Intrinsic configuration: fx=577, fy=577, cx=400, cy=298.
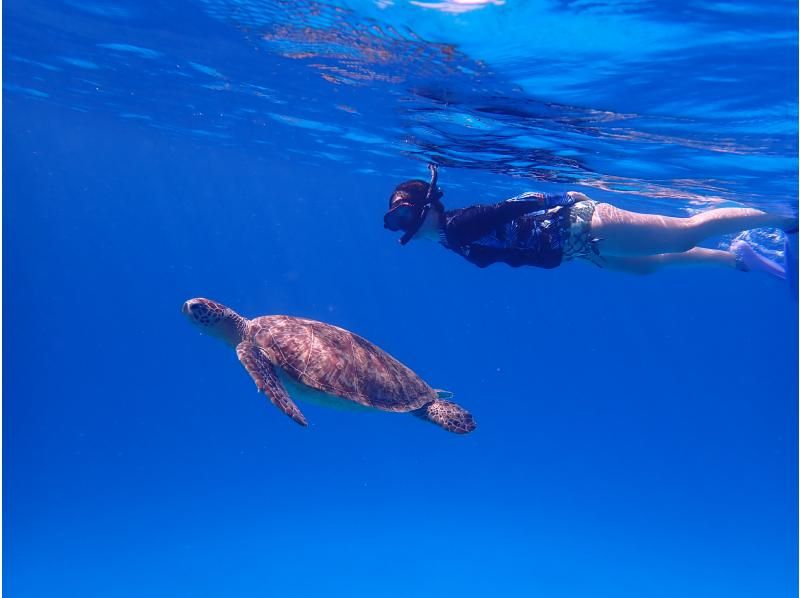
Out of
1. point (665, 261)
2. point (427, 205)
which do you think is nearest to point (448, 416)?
point (427, 205)

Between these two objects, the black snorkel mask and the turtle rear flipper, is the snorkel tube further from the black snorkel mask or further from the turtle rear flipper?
the turtle rear flipper

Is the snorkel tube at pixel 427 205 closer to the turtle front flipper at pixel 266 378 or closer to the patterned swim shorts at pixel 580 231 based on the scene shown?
the patterned swim shorts at pixel 580 231

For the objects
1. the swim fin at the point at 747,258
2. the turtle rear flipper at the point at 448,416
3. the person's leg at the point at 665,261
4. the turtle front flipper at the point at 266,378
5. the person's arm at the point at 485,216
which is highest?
the swim fin at the point at 747,258

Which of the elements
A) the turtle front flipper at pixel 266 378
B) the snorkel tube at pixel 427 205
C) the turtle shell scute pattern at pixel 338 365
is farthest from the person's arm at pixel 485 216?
the turtle front flipper at pixel 266 378

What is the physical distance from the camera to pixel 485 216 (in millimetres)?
8367

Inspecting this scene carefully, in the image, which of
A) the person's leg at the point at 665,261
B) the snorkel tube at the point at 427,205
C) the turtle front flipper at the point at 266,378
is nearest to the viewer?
the turtle front flipper at the point at 266,378

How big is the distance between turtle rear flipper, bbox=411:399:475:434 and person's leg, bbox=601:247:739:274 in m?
3.65

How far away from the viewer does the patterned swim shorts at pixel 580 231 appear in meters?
8.64

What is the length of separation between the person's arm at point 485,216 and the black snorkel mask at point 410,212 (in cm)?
47

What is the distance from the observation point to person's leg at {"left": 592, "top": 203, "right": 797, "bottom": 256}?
27.7 ft

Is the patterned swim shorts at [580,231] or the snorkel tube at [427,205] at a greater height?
the patterned swim shorts at [580,231]

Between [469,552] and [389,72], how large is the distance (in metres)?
20.5

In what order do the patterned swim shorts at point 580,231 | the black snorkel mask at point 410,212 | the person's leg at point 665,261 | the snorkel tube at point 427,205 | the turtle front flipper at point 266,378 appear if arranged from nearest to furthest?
the turtle front flipper at point 266,378
the black snorkel mask at point 410,212
the snorkel tube at point 427,205
the patterned swim shorts at point 580,231
the person's leg at point 665,261

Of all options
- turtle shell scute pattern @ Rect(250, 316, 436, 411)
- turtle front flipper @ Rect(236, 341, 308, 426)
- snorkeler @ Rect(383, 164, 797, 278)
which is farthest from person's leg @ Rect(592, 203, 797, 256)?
turtle front flipper @ Rect(236, 341, 308, 426)
